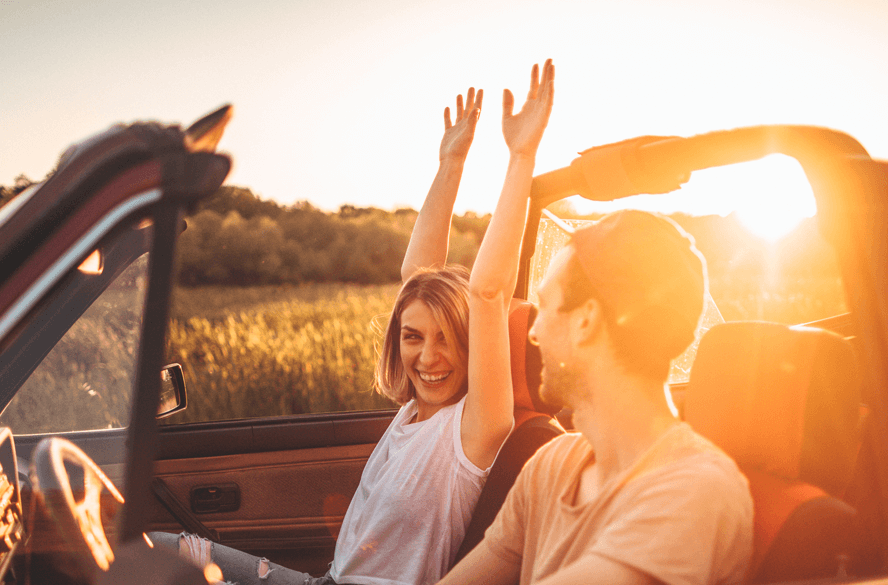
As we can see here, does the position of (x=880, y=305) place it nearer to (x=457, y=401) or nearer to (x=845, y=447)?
(x=845, y=447)

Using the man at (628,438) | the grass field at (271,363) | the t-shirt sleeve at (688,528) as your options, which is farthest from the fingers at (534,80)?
the grass field at (271,363)

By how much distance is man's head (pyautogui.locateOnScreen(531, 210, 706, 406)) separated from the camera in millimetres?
1170

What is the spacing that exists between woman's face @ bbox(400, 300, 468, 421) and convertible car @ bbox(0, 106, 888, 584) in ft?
0.72

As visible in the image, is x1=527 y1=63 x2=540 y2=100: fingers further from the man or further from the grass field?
the grass field

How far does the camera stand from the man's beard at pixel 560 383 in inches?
50.0

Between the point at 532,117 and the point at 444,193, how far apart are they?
32.9 inches

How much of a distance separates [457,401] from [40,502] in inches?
47.5

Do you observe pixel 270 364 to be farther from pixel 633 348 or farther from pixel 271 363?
pixel 633 348

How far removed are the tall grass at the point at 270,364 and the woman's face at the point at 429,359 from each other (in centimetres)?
225

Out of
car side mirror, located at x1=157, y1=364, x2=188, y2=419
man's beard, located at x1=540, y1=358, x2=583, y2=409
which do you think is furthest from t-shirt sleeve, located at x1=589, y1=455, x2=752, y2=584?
car side mirror, located at x1=157, y1=364, x2=188, y2=419

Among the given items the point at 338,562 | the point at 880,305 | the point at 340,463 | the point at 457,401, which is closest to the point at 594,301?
the point at 880,305

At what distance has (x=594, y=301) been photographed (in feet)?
4.00

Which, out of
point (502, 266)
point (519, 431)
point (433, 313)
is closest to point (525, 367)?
point (519, 431)

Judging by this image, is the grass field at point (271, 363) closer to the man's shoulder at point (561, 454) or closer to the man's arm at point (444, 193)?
the man's arm at point (444, 193)
